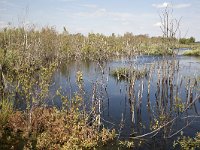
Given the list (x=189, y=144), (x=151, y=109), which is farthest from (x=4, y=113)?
(x=151, y=109)

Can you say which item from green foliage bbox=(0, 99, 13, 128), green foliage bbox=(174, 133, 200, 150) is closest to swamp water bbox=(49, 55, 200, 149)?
green foliage bbox=(174, 133, 200, 150)

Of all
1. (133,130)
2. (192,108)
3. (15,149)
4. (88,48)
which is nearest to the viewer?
(15,149)

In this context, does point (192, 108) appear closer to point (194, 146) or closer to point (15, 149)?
point (194, 146)

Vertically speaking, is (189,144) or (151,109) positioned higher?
(151,109)

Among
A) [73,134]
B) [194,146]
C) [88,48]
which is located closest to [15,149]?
[73,134]

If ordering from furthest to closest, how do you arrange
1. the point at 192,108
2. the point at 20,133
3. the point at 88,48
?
the point at 88,48 → the point at 192,108 → the point at 20,133

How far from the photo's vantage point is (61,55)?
37812 mm

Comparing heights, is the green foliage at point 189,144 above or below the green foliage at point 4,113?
below

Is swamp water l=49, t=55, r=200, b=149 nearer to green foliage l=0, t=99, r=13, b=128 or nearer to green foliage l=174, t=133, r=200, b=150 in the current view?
green foliage l=174, t=133, r=200, b=150

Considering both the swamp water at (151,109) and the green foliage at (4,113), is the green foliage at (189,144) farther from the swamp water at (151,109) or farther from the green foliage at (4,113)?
the green foliage at (4,113)

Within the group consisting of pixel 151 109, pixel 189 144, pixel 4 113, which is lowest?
pixel 189 144

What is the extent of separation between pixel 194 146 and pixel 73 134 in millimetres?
4777

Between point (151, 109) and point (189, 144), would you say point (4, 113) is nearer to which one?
point (189, 144)

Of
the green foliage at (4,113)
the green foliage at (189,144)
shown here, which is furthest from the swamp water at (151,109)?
the green foliage at (4,113)
